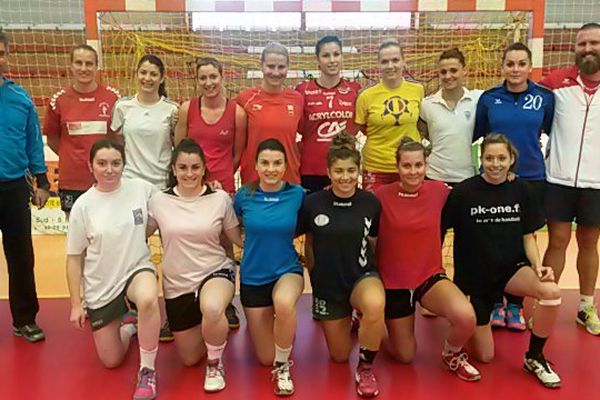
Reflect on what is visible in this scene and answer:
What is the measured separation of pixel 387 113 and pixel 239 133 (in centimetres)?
98

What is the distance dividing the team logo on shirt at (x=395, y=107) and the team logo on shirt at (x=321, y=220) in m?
0.97

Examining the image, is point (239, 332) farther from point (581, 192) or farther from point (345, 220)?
point (581, 192)

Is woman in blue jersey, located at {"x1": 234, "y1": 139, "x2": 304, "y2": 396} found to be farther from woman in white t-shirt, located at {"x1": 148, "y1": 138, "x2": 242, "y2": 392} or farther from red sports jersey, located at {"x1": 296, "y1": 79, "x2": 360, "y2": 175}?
red sports jersey, located at {"x1": 296, "y1": 79, "x2": 360, "y2": 175}

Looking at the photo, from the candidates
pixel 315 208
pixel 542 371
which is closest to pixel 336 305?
pixel 315 208

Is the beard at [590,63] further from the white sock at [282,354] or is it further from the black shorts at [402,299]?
the white sock at [282,354]

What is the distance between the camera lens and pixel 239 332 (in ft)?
11.8

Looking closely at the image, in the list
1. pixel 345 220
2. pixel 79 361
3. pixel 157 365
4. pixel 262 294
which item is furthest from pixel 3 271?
pixel 345 220

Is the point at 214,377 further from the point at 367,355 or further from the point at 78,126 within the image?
the point at 78,126

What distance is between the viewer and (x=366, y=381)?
2.80m

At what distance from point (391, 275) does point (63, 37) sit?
269 inches

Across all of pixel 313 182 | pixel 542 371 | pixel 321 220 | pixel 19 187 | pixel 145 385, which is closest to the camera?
pixel 145 385

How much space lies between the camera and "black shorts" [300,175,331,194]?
3.74 metres

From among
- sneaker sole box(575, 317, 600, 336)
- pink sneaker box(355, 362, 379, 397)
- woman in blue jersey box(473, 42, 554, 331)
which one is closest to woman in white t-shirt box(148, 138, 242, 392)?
pink sneaker box(355, 362, 379, 397)

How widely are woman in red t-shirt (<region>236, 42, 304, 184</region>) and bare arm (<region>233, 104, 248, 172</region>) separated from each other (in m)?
0.03
